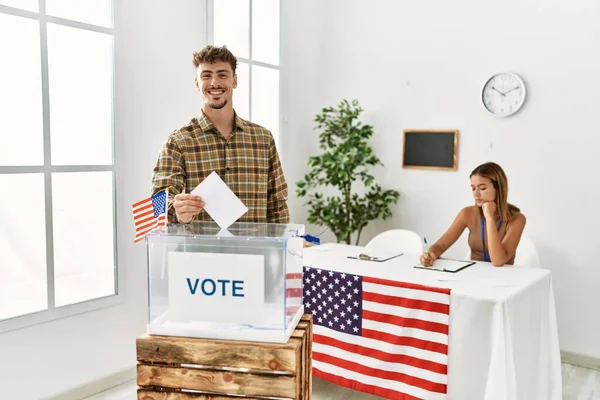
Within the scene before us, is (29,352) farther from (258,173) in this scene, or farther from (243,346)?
(243,346)

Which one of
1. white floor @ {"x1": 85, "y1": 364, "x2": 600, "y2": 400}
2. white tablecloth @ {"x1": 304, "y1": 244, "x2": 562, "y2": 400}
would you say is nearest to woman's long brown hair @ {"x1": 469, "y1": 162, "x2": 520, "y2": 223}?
white tablecloth @ {"x1": 304, "y1": 244, "x2": 562, "y2": 400}

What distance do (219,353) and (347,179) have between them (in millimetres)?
2888

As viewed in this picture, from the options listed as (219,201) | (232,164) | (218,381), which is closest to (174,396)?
(218,381)

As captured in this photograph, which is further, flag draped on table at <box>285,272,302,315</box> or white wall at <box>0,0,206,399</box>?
white wall at <box>0,0,206,399</box>

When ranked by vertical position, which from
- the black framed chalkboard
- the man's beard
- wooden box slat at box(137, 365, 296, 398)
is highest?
the man's beard

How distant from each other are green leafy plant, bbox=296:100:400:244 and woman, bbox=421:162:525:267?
115cm

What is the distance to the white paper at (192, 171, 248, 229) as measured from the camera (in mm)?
1417

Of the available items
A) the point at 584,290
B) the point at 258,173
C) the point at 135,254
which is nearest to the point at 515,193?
the point at 584,290

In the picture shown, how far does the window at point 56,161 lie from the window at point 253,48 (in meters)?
0.97

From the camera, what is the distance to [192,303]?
1.29 m

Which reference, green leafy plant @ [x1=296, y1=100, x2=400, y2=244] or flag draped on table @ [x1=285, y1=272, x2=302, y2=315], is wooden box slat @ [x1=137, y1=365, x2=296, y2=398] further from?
green leafy plant @ [x1=296, y1=100, x2=400, y2=244]

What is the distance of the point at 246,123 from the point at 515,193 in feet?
7.44

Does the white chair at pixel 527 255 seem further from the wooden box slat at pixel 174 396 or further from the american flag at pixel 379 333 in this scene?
the wooden box slat at pixel 174 396

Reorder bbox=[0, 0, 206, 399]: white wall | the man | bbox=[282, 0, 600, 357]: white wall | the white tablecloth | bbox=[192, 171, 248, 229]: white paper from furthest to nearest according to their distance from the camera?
bbox=[282, 0, 600, 357]: white wall, bbox=[0, 0, 206, 399]: white wall, the white tablecloth, the man, bbox=[192, 171, 248, 229]: white paper
